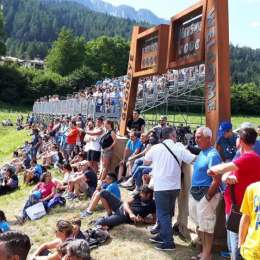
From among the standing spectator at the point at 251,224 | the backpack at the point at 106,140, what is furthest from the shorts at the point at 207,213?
the backpack at the point at 106,140

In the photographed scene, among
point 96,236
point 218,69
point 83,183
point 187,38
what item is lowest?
point 96,236

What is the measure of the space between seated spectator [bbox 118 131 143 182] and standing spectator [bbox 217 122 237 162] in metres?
4.21

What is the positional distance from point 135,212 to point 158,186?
4.72 feet

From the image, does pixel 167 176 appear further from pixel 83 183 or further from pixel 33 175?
pixel 33 175

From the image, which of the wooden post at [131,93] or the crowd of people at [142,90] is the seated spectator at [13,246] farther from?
the crowd of people at [142,90]

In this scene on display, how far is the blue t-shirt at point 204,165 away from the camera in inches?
238

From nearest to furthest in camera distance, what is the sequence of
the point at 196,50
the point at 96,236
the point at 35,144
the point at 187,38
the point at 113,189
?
the point at 96,236 → the point at 196,50 → the point at 113,189 → the point at 187,38 → the point at 35,144

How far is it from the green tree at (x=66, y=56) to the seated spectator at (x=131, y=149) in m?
80.1

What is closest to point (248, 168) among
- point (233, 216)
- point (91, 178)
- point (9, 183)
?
point (233, 216)

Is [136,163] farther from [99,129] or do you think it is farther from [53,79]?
[53,79]

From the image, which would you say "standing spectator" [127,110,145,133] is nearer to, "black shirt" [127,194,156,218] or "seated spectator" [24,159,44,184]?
"black shirt" [127,194,156,218]

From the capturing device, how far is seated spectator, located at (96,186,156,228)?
833 centimetres

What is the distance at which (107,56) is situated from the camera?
309ft

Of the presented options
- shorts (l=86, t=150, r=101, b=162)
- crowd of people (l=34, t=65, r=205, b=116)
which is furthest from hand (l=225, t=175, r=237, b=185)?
crowd of people (l=34, t=65, r=205, b=116)
